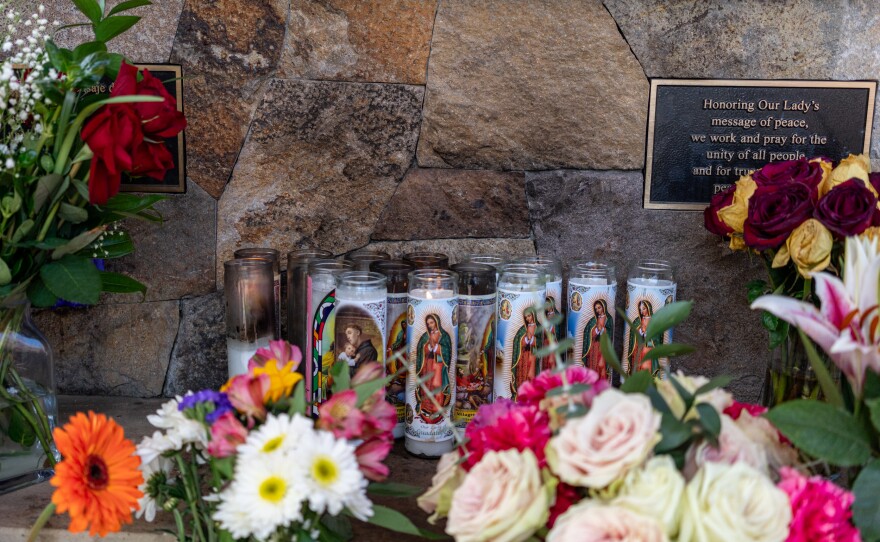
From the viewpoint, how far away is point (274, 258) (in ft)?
4.57

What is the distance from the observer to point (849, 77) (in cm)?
142

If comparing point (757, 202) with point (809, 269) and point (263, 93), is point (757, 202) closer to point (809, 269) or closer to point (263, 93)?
point (809, 269)

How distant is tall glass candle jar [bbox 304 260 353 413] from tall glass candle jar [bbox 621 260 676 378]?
0.51 metres

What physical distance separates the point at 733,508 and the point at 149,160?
922 millimetres

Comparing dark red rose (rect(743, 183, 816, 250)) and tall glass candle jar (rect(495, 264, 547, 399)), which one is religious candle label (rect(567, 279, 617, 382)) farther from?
dark red rose (rect(743, 183, 816, 250))

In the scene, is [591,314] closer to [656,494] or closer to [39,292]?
[656,494]

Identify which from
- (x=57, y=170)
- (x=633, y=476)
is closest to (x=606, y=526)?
(x=633, y=476)

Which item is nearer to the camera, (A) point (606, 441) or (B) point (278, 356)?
(A) point (606, 441)

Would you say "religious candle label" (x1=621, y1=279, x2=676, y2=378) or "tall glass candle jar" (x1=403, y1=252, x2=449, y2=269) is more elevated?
"tall glass candle jar" (x1=403, y1=252, x2=449, y2=269)

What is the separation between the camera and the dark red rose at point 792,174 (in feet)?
3.93

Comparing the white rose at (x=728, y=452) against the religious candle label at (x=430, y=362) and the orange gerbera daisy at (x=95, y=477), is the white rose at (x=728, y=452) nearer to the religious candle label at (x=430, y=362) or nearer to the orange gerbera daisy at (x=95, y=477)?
the religious candle label at (x=430, y=362)

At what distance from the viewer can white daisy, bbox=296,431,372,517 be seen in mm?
767

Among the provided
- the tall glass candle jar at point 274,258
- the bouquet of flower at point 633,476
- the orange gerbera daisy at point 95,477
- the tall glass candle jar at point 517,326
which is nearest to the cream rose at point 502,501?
the bouquet of flower at point 633,476

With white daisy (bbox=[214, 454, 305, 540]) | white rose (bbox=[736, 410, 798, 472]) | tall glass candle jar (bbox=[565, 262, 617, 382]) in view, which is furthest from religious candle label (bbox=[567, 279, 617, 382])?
white daisy (bbox=[214, 454, 305, 540])
